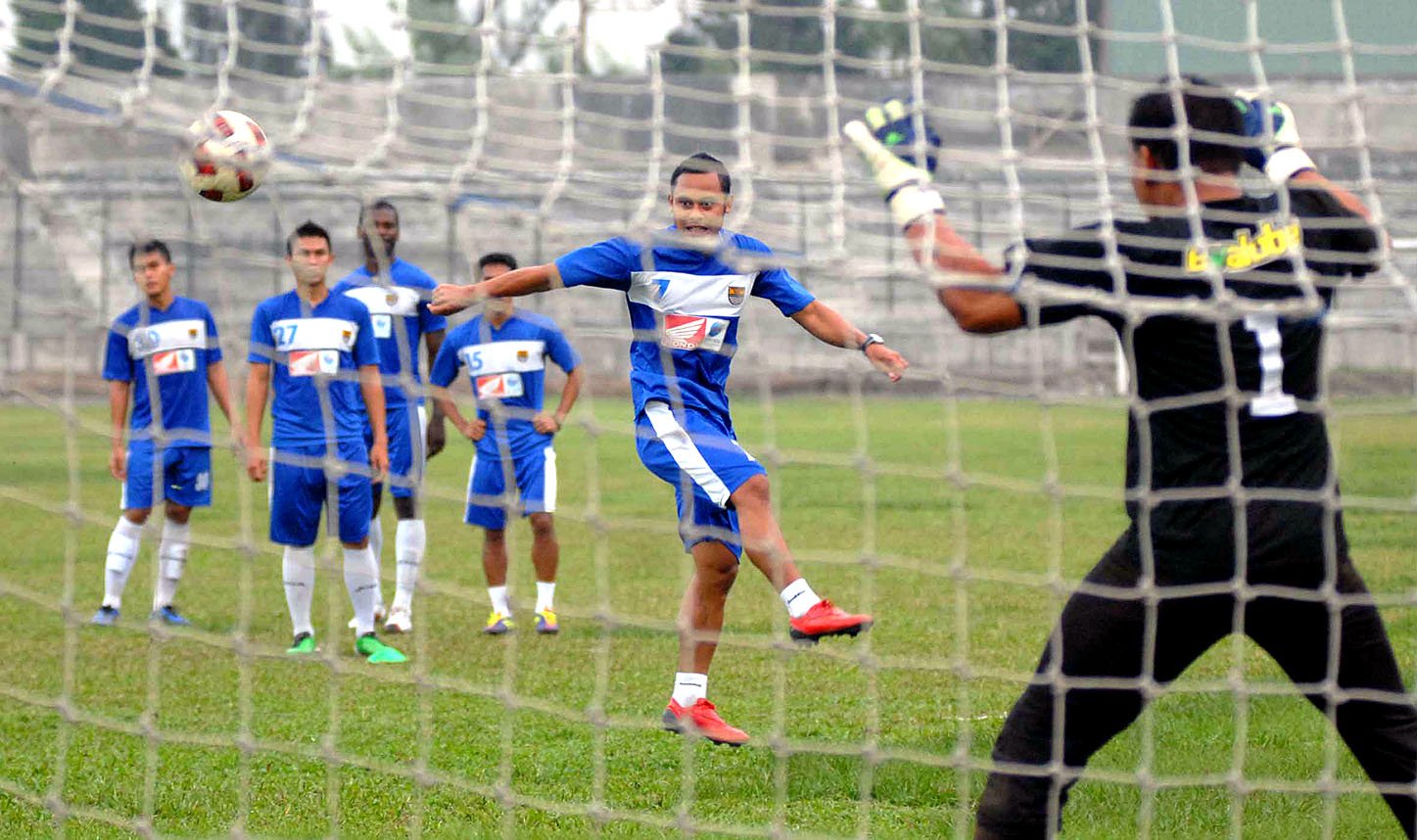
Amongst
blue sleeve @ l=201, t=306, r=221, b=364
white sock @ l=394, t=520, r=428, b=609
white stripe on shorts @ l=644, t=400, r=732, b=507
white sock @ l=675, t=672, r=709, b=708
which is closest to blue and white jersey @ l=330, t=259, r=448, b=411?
white sock @ l=394, t=520, r=428, b=609

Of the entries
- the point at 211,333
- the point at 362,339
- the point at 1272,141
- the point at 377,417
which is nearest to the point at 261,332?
the point at 362,339

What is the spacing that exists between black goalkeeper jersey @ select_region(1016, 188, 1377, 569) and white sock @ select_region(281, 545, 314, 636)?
4.71m

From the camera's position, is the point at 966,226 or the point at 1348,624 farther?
the point at 966,226

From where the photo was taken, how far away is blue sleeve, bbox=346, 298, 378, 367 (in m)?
7.44

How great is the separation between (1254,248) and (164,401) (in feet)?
20.9

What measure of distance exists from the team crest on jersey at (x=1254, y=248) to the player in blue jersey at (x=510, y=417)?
480 centimetres

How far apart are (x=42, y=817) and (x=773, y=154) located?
24.5 m

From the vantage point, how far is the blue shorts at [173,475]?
329 inches

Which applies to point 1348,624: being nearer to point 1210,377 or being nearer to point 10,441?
point 1210,377

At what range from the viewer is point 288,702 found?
634 cm

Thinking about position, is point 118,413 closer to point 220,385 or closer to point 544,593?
point 220,385

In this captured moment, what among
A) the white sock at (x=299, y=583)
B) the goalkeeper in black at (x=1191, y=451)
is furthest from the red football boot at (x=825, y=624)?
the white sock at (x=299, y=583)

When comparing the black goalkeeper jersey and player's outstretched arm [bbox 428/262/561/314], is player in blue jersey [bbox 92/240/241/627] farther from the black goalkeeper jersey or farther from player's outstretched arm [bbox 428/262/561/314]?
the black goalkeeper jersey

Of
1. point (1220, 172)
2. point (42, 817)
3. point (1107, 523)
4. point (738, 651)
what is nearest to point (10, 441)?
point (1107, 523)
